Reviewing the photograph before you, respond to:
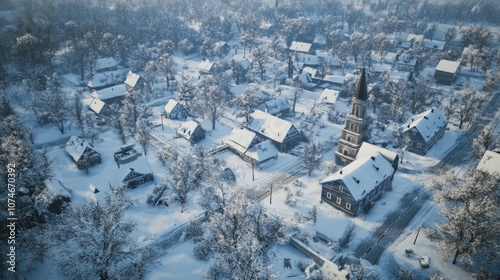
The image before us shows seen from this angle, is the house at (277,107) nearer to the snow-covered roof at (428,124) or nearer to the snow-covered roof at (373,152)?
the snow-covered roof at (428,124)

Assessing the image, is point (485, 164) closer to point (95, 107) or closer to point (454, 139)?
point (454, 139)

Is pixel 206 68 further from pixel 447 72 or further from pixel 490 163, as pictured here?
pixel 490 163

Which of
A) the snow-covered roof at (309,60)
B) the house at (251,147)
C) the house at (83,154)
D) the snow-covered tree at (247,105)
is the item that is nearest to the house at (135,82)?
the house at (83,154)

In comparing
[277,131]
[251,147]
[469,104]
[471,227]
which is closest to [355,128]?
[277,131]

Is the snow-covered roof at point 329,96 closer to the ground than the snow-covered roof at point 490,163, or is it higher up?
closer to the ground

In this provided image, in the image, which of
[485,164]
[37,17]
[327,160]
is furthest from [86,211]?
[37,17]

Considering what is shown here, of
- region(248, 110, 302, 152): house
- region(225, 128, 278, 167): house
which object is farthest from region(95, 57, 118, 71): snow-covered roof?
region(225, 128, 278, 167): house
